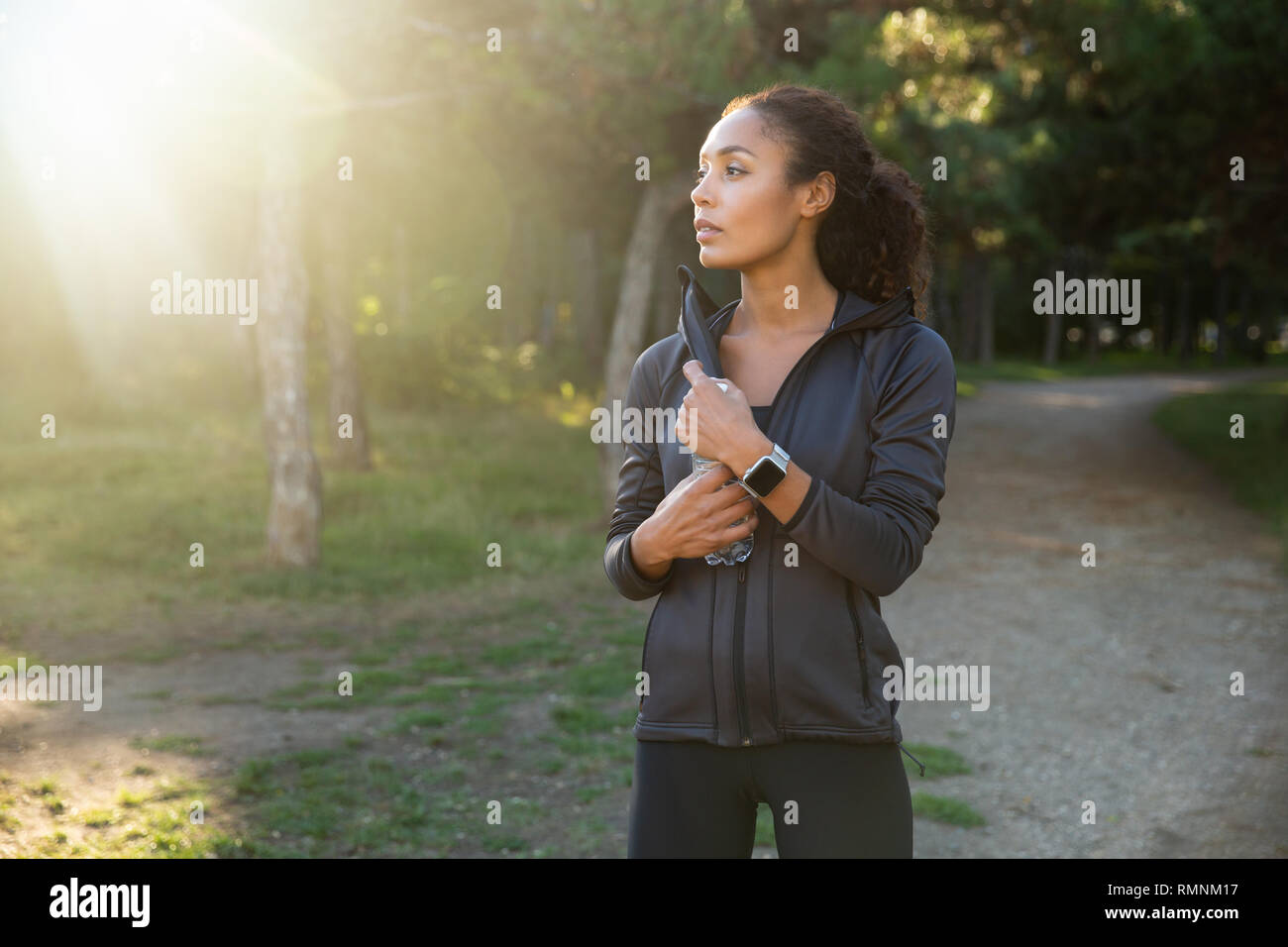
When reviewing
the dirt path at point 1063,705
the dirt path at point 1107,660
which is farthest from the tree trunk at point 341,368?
the dirt path at point 1107,660

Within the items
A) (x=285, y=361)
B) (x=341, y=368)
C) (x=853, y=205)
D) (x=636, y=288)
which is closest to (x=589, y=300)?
(x=341, y=368)

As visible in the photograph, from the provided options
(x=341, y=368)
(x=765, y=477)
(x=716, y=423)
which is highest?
(x=341, y=368)

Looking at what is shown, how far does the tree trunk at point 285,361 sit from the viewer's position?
11.6m

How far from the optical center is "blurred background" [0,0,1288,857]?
21.4ft

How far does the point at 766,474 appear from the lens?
2.15 meters

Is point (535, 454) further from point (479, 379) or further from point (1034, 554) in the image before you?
point (1034, 554)

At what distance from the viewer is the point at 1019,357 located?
2218 inches

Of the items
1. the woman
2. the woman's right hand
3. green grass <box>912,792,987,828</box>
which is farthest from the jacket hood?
green grass <box>912,792,987,828</box>

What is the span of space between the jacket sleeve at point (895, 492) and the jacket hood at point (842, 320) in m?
0.08

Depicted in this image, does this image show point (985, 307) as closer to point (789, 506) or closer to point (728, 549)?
point (728, 549)

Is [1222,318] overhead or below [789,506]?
overhead

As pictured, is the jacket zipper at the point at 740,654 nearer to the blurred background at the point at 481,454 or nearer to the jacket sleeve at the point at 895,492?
the jacket sleeve at the point at 895,492

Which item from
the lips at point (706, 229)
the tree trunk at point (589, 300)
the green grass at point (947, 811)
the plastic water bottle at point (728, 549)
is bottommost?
the green grass at point (947, 811)
